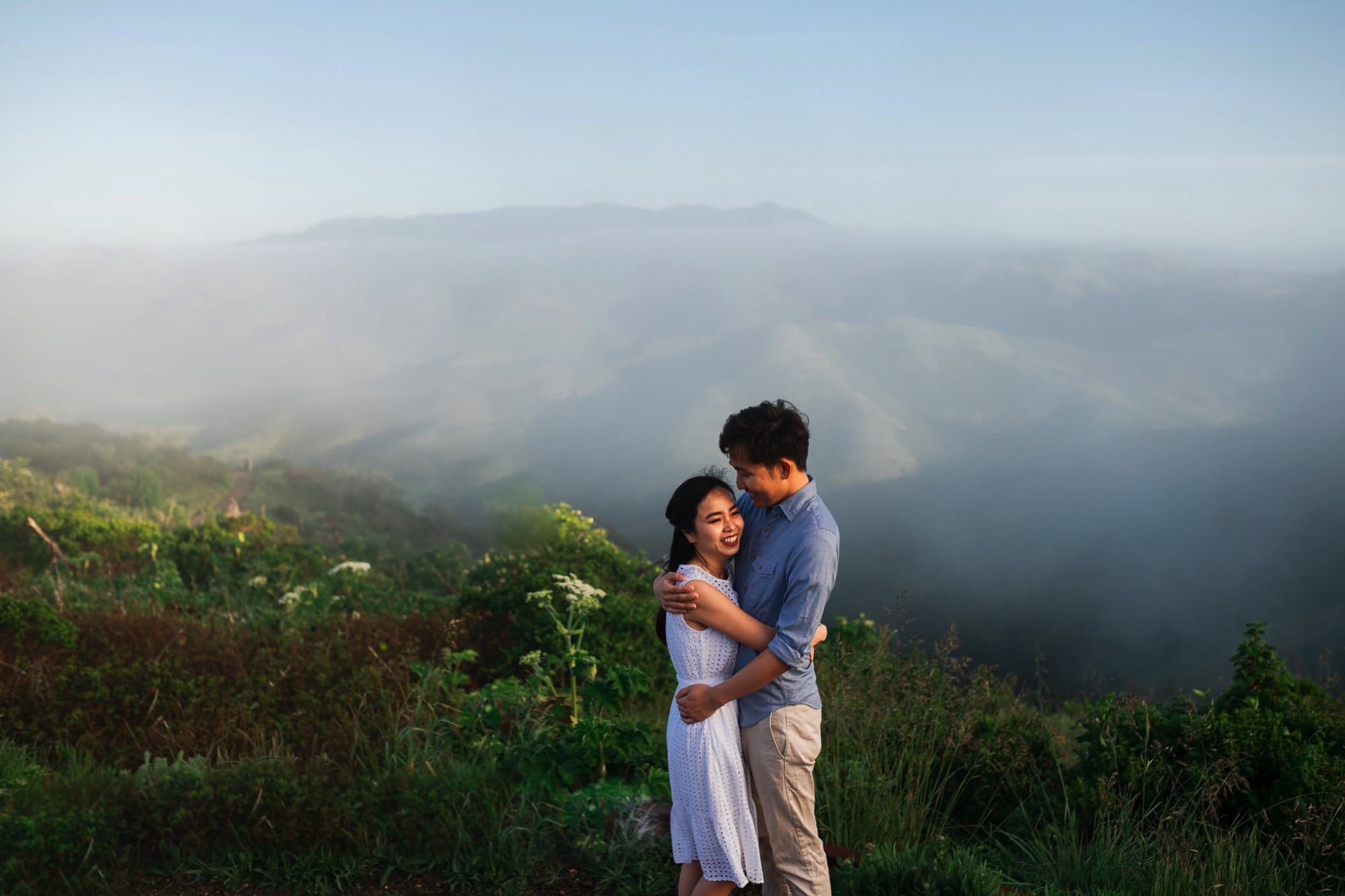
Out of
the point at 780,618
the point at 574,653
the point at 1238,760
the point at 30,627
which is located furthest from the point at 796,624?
the point at 30,627

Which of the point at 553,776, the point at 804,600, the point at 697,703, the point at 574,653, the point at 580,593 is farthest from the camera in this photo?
the point at 580,593

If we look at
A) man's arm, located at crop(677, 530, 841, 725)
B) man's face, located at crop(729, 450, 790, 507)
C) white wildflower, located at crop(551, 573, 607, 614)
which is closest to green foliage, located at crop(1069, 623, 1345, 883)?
man's arm, located at crop(677, 530, 841, 725)

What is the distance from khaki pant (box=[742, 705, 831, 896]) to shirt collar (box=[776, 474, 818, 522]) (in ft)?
2.06

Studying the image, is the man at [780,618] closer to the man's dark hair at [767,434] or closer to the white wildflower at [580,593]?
the man's dark hair at [767,434]

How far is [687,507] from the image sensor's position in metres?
3.17

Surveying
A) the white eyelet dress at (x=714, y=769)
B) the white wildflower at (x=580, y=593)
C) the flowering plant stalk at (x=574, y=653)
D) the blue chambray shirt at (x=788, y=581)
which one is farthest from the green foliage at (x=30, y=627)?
the blue chambray shirt at (x=788, y=581)

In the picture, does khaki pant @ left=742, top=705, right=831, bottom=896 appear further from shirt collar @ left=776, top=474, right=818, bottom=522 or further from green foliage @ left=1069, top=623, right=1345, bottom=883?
green foliage @ left=1069, top=623, right=1345, bottom=883

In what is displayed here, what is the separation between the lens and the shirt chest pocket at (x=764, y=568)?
320 cm

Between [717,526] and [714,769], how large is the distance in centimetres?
78

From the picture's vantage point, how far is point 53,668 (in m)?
Answer: 6.38

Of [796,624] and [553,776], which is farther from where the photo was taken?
[553,776]

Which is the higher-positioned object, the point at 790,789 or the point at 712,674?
the point at 712,674

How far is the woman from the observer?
316 cm

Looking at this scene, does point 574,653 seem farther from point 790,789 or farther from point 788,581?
point 788,581
